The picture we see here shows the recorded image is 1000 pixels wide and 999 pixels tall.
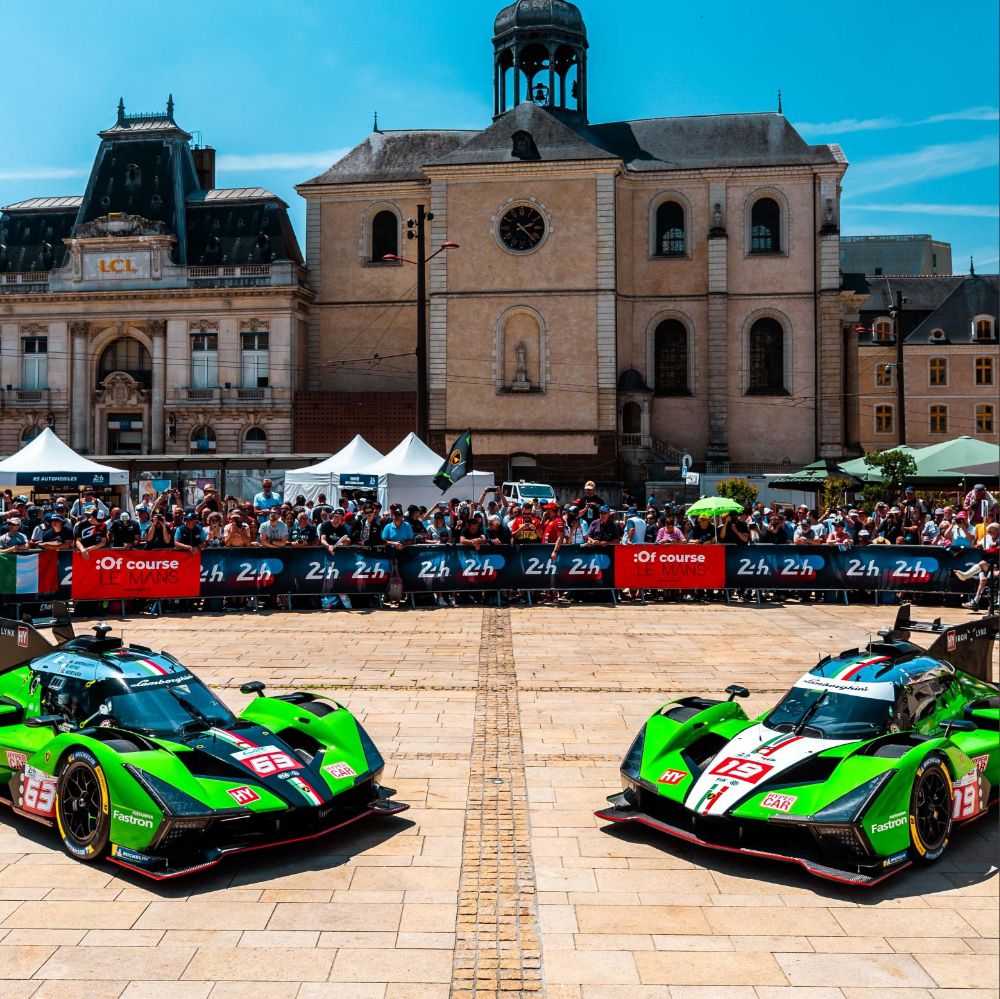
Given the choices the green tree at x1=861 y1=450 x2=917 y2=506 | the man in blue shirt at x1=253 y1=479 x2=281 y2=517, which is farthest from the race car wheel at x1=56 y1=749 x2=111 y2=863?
the green tree at x1=861 y1=450 x2=917 y2=506

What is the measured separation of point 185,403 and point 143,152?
42.6 feet

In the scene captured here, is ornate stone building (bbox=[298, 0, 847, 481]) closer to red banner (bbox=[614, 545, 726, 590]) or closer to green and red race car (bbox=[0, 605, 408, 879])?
red banner (bbox=[614, 545, 726, 590])

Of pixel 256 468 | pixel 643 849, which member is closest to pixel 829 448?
pixel 256 468

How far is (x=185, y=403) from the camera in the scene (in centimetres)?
5006

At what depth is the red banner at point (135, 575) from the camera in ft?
64.8

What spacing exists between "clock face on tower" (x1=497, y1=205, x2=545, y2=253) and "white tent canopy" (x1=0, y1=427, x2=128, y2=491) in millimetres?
23860

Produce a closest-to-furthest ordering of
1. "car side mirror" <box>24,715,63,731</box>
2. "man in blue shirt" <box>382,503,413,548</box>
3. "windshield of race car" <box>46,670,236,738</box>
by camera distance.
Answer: "windshield of race car" <box>46,670,236,738</box>
"car side mirror" <box>24,715,63,731</box>
"man in blue shirt" <box>382,503,413,548</box>

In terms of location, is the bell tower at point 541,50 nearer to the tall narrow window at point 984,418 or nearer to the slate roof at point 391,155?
the slate roof at point 391,155

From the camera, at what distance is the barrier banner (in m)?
22.8

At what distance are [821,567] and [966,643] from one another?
1291cm

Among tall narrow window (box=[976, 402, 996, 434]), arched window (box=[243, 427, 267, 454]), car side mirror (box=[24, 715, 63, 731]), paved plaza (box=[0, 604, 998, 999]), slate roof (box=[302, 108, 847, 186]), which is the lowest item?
paved plaza (box=[0, 604, 998, 999])

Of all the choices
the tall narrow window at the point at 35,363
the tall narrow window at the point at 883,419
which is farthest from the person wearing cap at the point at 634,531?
the tall narrow window at the point at 883,419

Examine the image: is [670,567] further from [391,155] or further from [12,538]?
[391,155]

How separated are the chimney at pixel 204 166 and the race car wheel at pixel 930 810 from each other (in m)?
54.5
